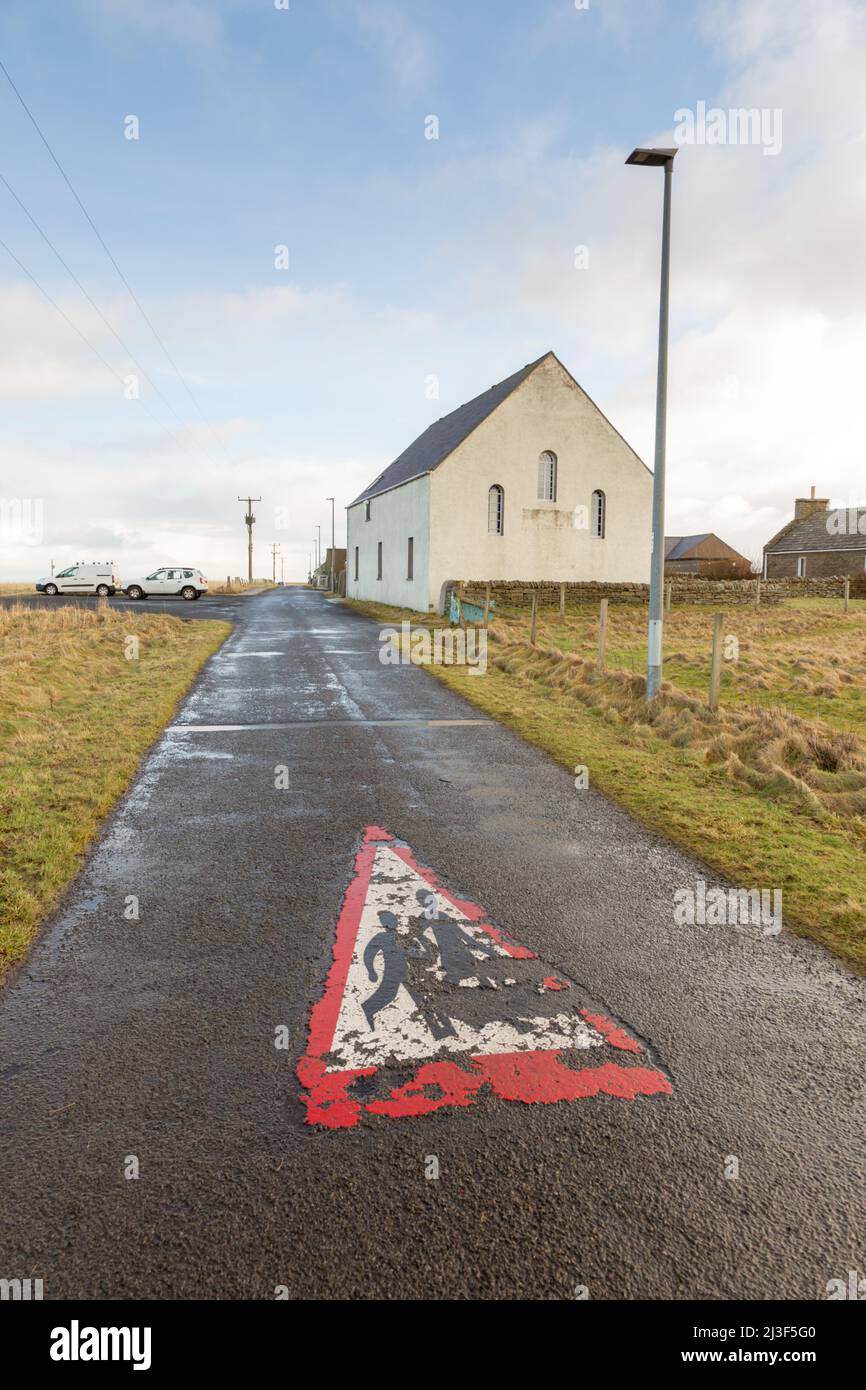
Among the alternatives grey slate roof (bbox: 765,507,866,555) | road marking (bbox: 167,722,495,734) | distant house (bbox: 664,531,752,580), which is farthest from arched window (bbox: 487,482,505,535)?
distant house (bbox: 664,531,752,580)

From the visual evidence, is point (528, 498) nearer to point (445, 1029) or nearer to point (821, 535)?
point (445, 1029)

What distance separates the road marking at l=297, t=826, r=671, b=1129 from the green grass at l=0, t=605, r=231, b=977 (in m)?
1.96

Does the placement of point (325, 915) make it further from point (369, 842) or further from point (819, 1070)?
point (819, 1070)

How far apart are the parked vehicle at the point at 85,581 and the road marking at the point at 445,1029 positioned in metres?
45.2

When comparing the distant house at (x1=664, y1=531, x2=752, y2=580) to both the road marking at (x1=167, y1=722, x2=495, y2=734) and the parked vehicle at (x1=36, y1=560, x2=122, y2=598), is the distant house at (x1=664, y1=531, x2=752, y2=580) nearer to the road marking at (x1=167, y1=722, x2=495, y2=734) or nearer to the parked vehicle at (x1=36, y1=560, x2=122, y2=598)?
Answer: the parked vehicle at (x1=36, y1=560, x2=122, y2=598)

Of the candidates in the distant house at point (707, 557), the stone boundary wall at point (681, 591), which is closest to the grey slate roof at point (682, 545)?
the distant house at point (707, 557)

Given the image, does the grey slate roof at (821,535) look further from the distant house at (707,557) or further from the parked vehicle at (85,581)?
the parked vehicle at (85,581)

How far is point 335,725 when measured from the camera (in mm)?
11062

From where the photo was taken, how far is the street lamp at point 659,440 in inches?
438

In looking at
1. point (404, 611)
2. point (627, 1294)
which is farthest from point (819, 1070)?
point (404, 611)

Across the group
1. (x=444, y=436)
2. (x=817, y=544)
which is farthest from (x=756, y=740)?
(x=817, y=544)

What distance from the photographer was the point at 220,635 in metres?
23.2

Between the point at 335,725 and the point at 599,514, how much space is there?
2481 cm
